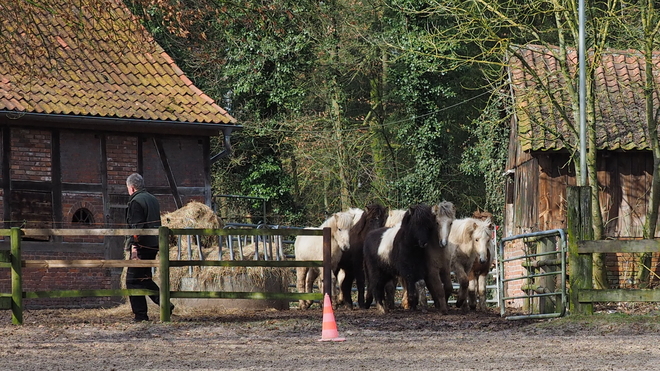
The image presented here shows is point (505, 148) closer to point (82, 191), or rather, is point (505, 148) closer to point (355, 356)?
point (82, 191)

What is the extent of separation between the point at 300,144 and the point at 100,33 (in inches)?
482

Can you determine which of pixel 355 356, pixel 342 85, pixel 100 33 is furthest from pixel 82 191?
pixel 342 85

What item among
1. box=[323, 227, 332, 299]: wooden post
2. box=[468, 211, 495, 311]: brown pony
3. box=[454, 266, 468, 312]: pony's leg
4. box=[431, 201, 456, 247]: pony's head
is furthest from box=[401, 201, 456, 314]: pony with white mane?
box=[323, 227, 332, 299]: wooden post

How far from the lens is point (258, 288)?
55.0 ft

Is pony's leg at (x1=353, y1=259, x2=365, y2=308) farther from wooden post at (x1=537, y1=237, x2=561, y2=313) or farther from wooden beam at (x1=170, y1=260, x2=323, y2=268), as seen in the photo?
wooden beam at (x1=170, y1=260, x2=323, y2=268)

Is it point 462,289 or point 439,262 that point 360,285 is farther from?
point 439,262

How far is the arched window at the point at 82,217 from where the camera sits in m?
21.6

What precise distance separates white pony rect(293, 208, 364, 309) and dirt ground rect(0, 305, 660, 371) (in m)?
2.72

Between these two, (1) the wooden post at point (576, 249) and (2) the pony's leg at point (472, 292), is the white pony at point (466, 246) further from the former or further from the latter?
(1) the wooden post at point (576, 249)

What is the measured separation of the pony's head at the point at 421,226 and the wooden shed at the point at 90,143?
676 centimetres

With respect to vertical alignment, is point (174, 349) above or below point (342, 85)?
below

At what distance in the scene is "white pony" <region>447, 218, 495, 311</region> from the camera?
17380mm

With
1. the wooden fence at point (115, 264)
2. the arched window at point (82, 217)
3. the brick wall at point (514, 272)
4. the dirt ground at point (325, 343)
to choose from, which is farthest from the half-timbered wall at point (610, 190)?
the wooden fence at point (115, 264)

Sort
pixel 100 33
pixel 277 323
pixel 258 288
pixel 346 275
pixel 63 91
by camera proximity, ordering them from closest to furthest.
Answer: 1. pixel 277 323
2. pixel 258 288
3. pixel 346 275
4. pixel 63 91
5. pixel 100 33
